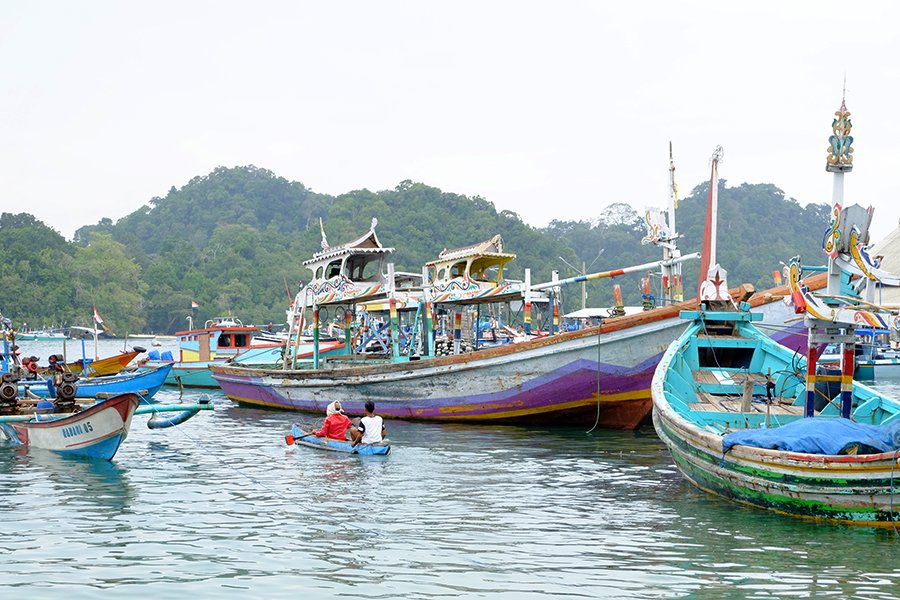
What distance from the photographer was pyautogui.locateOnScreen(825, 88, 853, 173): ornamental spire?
14.8m

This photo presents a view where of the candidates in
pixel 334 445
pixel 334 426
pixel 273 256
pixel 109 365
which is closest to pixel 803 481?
pixel 334 445

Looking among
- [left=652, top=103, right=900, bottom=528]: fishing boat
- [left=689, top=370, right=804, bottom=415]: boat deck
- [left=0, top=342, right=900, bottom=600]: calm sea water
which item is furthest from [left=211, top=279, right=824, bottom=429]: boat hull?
[left=0, top=342, right=900, bottom=600]: calm sea water

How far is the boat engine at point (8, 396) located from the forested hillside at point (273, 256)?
253 feet

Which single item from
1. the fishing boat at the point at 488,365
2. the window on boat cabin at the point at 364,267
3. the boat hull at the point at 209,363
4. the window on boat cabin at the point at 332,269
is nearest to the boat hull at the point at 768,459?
the fishing boat at the point at 488,365

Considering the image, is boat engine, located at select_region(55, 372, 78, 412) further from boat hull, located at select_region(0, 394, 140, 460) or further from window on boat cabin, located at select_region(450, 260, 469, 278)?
window on boat cabin, located at select_region(450, 260, 469, 278)

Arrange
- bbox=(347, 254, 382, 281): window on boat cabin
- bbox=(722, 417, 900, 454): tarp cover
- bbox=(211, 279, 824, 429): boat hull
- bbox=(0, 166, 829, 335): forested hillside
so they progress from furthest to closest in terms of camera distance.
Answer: bbox=(0, 166, 829, 335): forested hillside → bbox=(347, 254, 382, 281): window on boat cabin → bbox=(211, 279, 824, 429): boat hull → bbox=(722, 417, 900, 454): tarp cover

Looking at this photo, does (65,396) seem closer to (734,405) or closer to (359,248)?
(359,248)

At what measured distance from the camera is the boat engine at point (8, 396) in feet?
70.8

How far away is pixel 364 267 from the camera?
29531 mm

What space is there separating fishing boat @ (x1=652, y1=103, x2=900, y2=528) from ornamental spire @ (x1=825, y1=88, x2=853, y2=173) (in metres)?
0.02

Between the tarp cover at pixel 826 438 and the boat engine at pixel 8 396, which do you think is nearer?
the tarp cover at pixel 826 438

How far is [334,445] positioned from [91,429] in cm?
443

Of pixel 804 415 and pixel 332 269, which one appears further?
pixel 332 269

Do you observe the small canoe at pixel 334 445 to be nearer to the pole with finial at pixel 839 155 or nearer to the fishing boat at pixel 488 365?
the fishing boat at pixel 488 365
